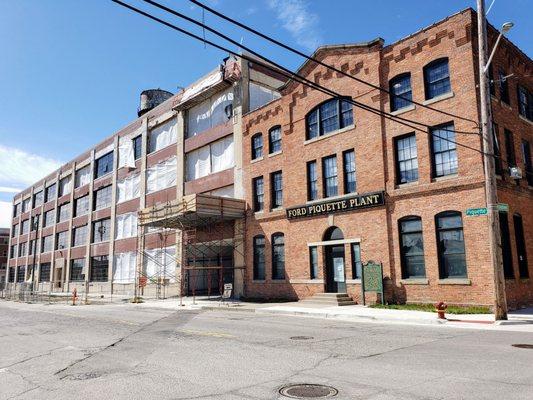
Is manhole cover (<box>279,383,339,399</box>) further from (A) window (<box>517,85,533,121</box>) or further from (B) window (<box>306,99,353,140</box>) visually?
(A) window (<box>517,85,533,121</box>)

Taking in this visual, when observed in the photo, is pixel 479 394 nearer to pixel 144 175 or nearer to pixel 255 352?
pixel 255 352

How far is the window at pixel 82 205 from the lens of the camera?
51.4 meters

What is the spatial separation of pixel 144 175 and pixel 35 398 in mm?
35372

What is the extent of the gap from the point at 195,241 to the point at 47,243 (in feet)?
123

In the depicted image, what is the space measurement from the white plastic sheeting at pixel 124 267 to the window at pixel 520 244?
2991 cm

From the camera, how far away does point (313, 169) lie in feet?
84.5

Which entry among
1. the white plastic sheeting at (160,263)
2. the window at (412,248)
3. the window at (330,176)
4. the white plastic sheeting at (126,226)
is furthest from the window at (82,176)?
the window at (412,248)

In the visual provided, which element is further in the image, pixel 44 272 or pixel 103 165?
pixel 44 272

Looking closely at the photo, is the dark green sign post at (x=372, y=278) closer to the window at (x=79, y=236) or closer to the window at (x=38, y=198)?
the window at (x=79, y=236)

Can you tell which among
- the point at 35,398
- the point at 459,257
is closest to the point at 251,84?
the point at 459,257

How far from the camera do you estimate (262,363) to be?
8.48m

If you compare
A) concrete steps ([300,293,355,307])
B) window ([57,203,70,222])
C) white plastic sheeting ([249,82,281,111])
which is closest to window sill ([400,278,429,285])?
concrete steps ([300,293,355,307])

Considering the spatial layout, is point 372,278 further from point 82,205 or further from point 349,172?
point 82,205

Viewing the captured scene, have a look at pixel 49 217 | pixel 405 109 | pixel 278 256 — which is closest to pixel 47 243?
pixel 49 217
